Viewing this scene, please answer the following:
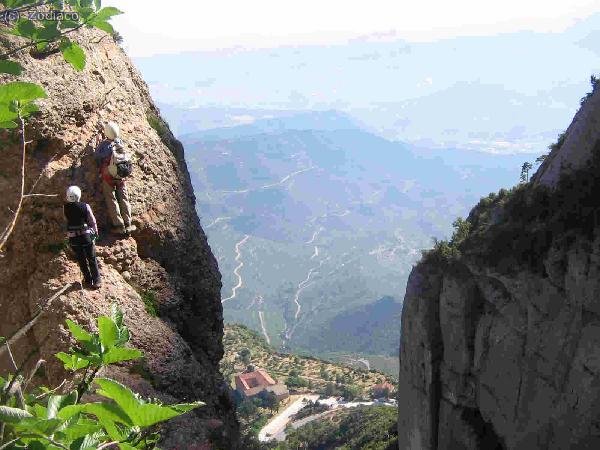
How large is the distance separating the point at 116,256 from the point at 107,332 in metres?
9.51

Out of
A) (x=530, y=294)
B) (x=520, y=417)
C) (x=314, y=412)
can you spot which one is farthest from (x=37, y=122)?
(x=314, y=412)

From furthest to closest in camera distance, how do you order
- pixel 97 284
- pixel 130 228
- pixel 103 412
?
pixel 130 228
pixel 97 284
pixel 103 412

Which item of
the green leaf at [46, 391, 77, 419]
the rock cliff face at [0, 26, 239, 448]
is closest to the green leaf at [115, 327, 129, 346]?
the green leaf at [46, 391, 77, 419]

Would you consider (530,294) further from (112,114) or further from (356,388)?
(356,388)

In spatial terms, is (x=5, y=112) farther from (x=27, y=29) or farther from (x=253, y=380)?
(x=253, y=380)

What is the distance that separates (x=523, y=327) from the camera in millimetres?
20922

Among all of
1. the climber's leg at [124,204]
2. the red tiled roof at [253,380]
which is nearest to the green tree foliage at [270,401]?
the red tiled roof at [253,380]

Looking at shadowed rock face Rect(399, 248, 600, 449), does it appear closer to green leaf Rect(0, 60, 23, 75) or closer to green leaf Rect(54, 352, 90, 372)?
green leaf Rect(54, 352, 90, 372)

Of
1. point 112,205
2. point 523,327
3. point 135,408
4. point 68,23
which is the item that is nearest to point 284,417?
point 523,327

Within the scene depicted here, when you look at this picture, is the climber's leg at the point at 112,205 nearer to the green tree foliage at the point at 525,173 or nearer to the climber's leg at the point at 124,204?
the climber's leg at the point at 124,204

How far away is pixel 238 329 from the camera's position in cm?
10488

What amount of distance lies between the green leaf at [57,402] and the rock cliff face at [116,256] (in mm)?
7151

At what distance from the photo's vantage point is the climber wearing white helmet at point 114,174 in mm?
10880

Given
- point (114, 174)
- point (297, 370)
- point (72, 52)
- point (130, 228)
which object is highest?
point (72, 52)
